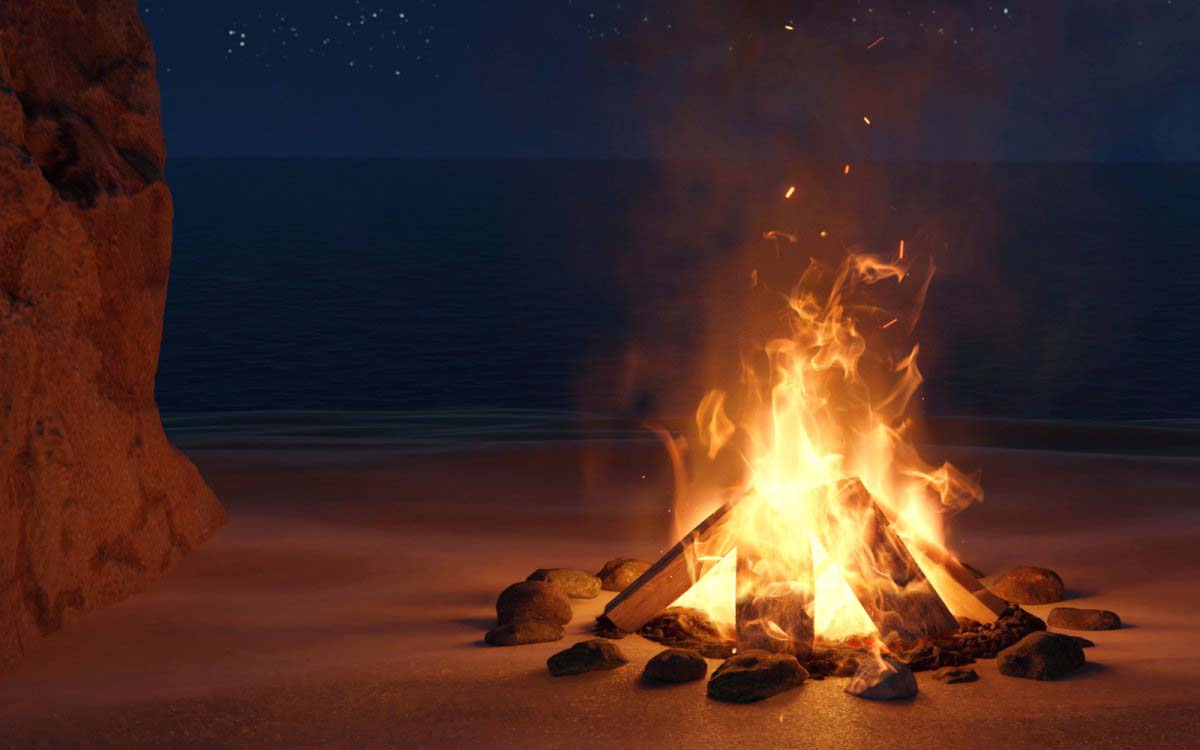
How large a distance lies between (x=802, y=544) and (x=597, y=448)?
6.18 m

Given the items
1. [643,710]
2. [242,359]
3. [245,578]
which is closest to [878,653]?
[643,710]

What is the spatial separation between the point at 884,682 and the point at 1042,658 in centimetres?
76

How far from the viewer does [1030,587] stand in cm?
781

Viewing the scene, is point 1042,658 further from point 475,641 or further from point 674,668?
point 475,641

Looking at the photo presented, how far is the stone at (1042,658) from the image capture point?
626cm

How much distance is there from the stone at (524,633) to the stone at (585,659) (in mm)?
451

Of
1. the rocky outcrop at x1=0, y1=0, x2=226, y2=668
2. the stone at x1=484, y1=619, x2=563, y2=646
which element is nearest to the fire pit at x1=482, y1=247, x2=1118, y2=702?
the stone at x1=484, y1=619, x2=563, y2=646

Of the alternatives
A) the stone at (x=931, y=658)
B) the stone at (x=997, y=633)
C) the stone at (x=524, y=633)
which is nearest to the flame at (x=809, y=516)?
the stone at (x=997, y=633)

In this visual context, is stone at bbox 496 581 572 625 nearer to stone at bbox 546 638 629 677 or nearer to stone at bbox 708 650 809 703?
stone at bbox 546 638 629 677

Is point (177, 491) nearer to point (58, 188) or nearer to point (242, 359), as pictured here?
point (58, 188)

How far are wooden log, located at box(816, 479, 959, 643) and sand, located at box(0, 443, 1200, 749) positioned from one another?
57 centimetres

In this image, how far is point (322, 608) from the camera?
7.75m

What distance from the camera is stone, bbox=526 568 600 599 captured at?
7.89m

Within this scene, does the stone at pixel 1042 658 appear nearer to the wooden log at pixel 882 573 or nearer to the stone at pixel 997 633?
the stone at pixel 997 633
